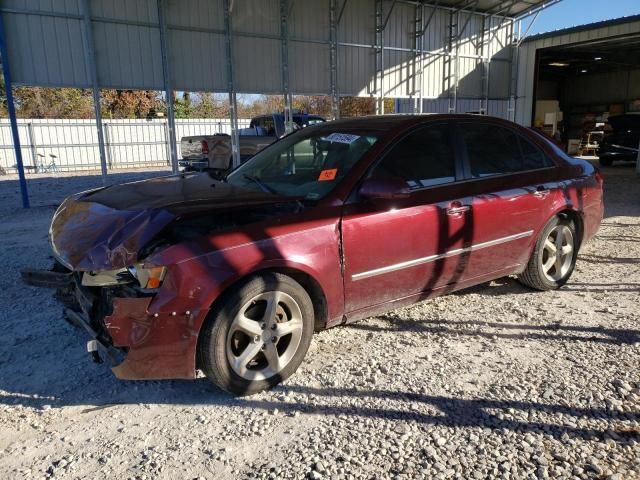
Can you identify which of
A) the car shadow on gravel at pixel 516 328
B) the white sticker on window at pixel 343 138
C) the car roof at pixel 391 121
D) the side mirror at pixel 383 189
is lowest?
the car shadow on gravel at pixel 516 328

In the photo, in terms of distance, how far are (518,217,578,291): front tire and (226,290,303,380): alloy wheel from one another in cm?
258

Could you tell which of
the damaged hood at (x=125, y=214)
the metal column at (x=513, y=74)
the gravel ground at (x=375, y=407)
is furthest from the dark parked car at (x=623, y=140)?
the damaged hood at (x=125, y=214)

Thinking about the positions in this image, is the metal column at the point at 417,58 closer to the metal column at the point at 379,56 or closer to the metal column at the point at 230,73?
the metal column at the point at 379,56

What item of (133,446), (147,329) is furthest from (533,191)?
(133,446)

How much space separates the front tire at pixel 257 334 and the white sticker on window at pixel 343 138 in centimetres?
133

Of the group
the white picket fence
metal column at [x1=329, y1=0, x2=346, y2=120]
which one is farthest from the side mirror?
the white picket fence

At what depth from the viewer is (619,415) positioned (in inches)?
112

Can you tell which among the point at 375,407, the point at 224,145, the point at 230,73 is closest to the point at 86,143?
the point at 224,145

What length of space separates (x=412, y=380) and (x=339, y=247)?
0.96m

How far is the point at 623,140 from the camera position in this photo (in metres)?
18.7

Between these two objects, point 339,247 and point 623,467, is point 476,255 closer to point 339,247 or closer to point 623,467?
point 339,247

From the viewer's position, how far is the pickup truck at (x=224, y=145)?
46.2 feet

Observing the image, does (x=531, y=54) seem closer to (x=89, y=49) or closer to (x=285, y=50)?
(x=285, y=50)

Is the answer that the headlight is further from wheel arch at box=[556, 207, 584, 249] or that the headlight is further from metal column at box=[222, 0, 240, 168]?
metal column at box=[222, 0, 240, 168]
